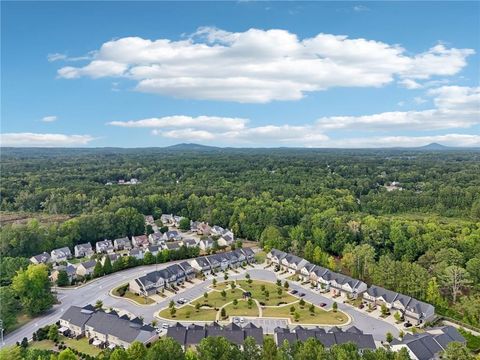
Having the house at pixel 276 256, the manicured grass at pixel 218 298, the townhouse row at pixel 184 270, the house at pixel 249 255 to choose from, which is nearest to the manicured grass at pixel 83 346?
the townhouse row at pixel 184 270

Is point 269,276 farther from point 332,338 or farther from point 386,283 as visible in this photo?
point 332,338

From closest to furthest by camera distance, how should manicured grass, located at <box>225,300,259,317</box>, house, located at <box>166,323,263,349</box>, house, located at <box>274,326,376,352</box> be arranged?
house, located at <box>274,326,376,352</box> → house, located at <box>166,323,263,349</box> → manicured grass, located at <box>225,300,259,317</box>

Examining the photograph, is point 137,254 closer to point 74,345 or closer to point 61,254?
point 61,254

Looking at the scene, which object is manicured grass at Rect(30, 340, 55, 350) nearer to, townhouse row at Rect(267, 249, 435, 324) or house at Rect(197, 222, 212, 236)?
townhouse row at Rect(267, 249, 435, 324)

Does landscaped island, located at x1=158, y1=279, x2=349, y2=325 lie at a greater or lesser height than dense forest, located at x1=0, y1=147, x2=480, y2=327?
lesser

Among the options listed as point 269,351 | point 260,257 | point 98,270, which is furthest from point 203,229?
point 269,351

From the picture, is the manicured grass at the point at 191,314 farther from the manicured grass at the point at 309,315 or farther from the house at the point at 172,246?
the house at the point at 172,246

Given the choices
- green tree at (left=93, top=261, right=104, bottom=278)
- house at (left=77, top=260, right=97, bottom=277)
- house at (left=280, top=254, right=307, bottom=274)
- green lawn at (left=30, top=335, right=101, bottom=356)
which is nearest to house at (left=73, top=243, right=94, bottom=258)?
house at (left=77, top=260, right=97, bottom=277)

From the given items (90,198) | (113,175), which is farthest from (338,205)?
(113,175)
